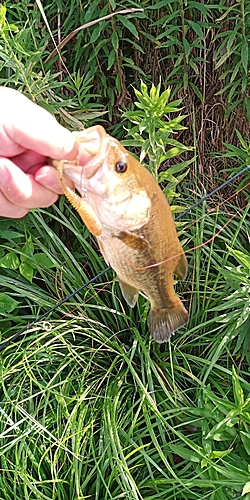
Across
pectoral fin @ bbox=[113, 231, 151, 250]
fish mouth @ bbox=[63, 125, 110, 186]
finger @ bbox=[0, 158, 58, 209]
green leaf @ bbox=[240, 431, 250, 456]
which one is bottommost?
green leaf @ bbox=[240, 431, 250, 456]

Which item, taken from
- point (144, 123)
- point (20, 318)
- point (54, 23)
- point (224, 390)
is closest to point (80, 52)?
point (54, 23)

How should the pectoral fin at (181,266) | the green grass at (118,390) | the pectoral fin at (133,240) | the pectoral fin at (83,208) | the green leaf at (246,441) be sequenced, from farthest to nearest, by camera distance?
the green grass at (118,390)
the green leaf at (246,441)
the pectoral fin at (181,266)
the pectoral fin at (133,240)
the pectoral fin at (83,208)

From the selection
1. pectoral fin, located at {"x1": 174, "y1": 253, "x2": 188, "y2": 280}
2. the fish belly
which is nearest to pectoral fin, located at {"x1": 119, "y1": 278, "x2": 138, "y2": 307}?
the fish belly

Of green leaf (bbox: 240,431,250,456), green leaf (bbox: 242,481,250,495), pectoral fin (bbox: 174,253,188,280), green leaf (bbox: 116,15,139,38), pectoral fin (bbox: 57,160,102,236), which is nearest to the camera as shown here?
pectoral fin (bbox: 57,160,102,236)

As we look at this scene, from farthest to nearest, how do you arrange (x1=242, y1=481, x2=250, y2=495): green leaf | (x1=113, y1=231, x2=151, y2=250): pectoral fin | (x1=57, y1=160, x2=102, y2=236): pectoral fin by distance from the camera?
(x1=242, y1=481, x2=250, y2=495): green leaf → (x1=113, y1=231, x2=151, y2=250): pectoral fin → (x1=57, y1=160, x2=102, y2=236): pectoral fin

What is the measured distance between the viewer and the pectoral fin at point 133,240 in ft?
→ 3.52

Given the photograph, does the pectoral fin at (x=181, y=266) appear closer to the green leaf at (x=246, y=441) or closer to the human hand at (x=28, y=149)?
the human hand at (x=28, y=149)

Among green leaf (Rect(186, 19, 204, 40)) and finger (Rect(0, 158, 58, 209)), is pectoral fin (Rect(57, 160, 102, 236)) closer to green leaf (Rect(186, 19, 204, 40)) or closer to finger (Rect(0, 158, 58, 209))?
finger (Rect(0, 158, 58, 209))

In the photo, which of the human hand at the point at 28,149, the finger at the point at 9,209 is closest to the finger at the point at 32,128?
the human hand at the point at 28,149

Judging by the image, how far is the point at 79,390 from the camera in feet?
6.09

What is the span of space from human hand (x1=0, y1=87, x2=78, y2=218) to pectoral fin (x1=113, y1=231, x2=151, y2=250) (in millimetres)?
182

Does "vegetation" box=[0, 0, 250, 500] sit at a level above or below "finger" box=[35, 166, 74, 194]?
below

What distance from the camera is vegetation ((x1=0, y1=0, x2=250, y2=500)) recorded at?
1665mm

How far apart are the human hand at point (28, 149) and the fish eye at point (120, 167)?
10cm
